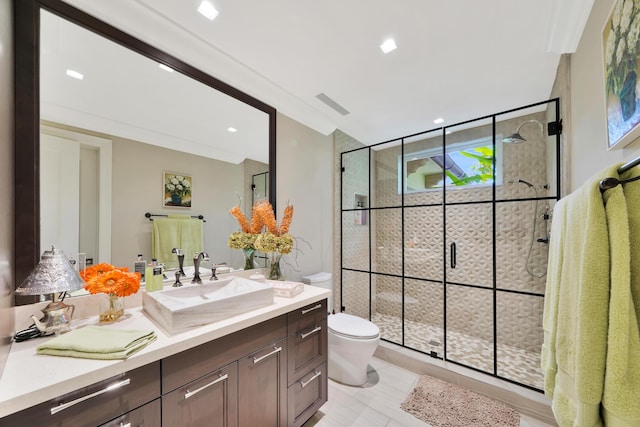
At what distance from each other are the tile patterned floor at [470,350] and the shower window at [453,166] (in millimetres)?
1629

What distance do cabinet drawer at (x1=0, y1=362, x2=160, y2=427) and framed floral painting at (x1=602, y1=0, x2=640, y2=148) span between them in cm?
187

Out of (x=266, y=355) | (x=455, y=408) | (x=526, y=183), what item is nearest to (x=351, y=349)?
(x=455, y=408)

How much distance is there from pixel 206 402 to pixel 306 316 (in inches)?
26.6

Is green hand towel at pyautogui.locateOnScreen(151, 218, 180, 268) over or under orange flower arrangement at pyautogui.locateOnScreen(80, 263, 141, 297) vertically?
over

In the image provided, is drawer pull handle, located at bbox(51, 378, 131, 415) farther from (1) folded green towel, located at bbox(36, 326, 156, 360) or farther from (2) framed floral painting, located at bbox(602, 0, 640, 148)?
(2) framed floral painting, located at bbox(602, 0, 640, 148)

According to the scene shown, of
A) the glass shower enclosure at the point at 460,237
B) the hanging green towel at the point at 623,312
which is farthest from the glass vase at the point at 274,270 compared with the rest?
the hanging green towel at the point at 623,312

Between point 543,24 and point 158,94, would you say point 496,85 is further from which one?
point 158,94

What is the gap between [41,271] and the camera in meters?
0.93

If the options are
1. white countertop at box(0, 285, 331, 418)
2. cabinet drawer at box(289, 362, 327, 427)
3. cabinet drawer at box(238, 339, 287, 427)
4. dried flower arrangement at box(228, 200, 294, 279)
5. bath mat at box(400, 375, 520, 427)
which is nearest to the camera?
white countertop at box(0, 285, 331, 418)

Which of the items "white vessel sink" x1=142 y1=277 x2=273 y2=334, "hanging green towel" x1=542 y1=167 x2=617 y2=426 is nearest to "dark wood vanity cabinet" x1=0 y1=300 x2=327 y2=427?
"white vessel sink" x1=142 y1=277 x2=273 y2=334

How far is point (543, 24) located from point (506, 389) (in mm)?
2535

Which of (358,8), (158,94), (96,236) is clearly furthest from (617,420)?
(158,94)

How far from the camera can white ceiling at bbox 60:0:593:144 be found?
4.46 ft

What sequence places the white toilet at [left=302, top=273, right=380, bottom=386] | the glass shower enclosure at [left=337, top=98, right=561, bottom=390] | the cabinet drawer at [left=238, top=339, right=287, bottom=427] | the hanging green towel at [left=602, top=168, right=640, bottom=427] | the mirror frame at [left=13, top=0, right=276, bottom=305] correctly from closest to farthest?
the hanging green towel at [left=602, top=168, right=640, bottom=427]
the mirror frame at [left=13, top=0, right=276, bottom=305]
the cabinet drawer at [left=238, top=339, right=287, bottom=427]
the white toilet at [left=302, top=273, right=380, bottom=386]
the glass shower enclosure at [left=337, top=98, right=561, bottom=390]
